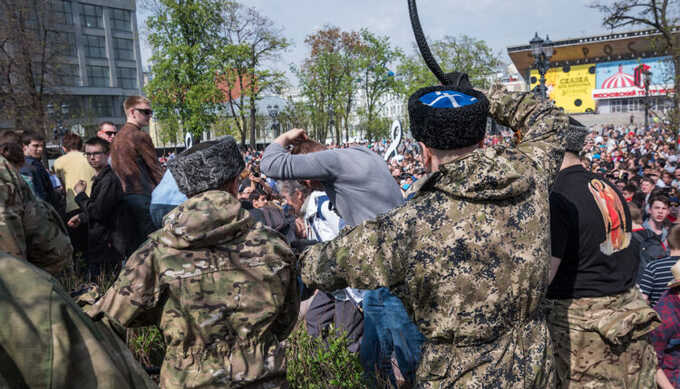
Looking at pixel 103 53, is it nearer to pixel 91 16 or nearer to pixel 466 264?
pixel 91 16

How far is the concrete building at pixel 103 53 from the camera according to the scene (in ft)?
196

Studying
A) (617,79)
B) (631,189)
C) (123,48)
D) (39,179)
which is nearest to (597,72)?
(617,79)

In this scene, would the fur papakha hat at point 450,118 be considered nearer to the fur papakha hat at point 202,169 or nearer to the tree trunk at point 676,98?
the fur papakha hat at point 202,169

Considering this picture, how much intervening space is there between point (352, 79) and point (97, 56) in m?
39.0

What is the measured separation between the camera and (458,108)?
1.90 m

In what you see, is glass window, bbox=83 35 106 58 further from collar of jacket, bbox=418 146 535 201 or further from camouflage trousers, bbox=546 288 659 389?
collar of jacket, bbox=418 146 535 201

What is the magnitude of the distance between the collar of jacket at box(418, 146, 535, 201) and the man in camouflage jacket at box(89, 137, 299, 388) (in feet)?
2.64

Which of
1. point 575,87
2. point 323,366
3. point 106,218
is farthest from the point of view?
point 575,87

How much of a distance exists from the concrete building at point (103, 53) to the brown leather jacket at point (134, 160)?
5985 cm

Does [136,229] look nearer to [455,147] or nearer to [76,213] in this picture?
[76,213]

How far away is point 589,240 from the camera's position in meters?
2.74

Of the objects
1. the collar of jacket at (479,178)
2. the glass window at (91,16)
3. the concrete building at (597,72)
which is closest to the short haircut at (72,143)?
the collar of jacket at (479,178)

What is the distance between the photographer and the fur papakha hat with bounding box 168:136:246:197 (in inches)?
88.5

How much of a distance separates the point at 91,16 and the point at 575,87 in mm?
66939
